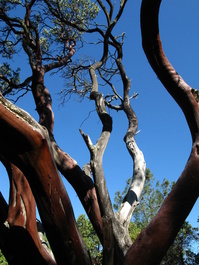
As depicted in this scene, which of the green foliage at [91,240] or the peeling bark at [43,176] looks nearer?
the peeling bark at [43,176]

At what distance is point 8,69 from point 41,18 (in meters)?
1.86

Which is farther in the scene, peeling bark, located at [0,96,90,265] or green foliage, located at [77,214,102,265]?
green foliage, located at [77,214,102,265]

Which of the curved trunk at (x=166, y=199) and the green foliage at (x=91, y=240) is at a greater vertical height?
the green foliage at (x=91, y=240)

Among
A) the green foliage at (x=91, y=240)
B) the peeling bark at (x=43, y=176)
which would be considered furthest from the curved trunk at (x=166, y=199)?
the green foliage at (x=91, y=240)

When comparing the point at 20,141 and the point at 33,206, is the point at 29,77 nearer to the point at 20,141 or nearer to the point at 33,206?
the point at 33,206

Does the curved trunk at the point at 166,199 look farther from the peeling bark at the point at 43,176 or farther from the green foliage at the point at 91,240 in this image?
the green foliage at the point at 91,240

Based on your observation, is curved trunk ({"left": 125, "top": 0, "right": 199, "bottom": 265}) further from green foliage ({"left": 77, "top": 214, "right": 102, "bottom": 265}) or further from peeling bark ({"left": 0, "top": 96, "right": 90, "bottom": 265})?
green foliage ({"left": 77, "top": 214, "right": 102, "bottom": 265})

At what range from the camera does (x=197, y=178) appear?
2238 millimetres

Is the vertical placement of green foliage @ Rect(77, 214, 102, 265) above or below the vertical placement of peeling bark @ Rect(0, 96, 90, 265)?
above

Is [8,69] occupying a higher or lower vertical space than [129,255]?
higher

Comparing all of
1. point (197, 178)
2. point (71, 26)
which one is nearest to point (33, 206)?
point (197, 178)

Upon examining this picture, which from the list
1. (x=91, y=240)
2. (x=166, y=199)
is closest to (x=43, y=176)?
(x=166, y=199)

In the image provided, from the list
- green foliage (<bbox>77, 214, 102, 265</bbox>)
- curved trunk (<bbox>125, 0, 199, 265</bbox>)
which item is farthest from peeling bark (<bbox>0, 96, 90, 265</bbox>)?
green foliage (<bbox>77, 214, 102, 265</bbox>)

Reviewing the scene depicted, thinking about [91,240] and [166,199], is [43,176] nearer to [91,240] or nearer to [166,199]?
[166,199]
